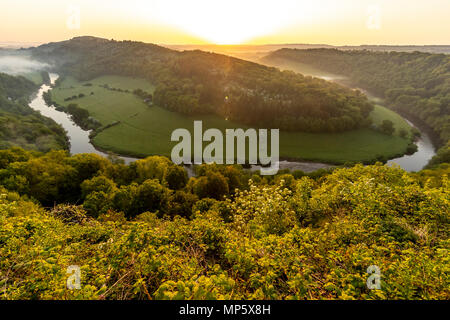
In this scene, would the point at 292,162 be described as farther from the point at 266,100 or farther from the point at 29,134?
the point at 29,134

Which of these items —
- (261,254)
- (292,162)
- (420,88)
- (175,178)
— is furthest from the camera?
(420,88)

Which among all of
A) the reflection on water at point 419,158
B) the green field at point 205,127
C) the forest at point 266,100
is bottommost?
the reflection on water at point 419,158

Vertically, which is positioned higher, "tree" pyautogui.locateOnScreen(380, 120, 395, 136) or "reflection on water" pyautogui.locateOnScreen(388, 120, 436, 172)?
"tree" pyautogui.locateOnScreen(380, 120, 395, 136)

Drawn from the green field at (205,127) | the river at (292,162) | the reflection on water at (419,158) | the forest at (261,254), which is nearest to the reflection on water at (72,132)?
the river at (292,162)

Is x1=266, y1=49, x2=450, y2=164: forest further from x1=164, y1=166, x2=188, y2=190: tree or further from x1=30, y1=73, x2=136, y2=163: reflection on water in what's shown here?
x1=30, y1=73, x2=136, y2=163: reflection on water

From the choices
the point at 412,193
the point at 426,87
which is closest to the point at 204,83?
the point at 426,87

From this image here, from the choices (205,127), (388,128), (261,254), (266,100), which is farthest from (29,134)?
(388,128)

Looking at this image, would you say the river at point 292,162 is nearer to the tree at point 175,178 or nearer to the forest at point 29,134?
the forest at point 29,134

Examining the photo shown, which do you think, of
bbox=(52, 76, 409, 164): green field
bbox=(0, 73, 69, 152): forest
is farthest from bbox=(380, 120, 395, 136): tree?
bbox=(0, 73, 69, 152): forest
